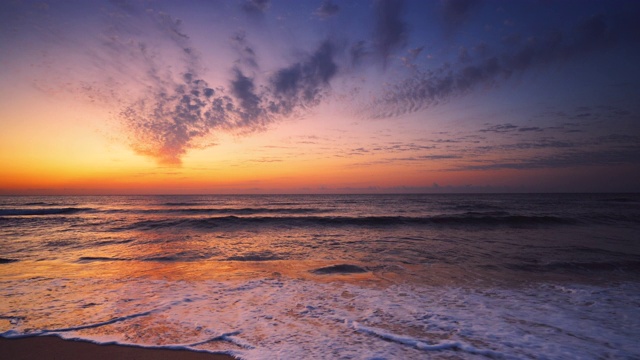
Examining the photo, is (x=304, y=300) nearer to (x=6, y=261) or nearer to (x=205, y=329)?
(x=205, y=329)

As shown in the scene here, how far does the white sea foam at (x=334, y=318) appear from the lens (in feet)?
13.6

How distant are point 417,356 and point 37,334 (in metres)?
5.52

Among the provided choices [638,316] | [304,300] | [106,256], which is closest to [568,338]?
[638,316]

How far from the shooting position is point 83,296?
6.13 m

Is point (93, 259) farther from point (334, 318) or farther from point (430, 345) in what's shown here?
point (430, 345)

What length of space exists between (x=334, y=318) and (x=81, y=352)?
3.63m

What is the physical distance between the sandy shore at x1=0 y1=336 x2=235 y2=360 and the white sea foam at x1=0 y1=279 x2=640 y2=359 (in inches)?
6.5

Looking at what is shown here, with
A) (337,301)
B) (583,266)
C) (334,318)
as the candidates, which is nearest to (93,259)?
(337,301)

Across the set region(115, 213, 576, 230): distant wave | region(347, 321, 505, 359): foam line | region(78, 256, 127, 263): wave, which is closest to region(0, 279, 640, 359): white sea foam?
region(347, 321, 505, 359): foam line

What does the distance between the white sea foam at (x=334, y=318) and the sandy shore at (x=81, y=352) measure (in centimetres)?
17

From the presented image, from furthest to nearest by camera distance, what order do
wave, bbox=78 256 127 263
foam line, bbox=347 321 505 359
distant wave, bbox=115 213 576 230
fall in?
distant wave, bbox=115 213 576 230, wave, bbox=78 256 127 263, foam line, bbox=347 321 505 359

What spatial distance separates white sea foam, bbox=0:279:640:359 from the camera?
4160 mm

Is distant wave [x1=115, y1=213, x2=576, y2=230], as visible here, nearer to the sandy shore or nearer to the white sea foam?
the white sea foam

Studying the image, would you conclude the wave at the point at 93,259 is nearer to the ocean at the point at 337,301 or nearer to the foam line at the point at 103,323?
the ocean at the point at 337,301
